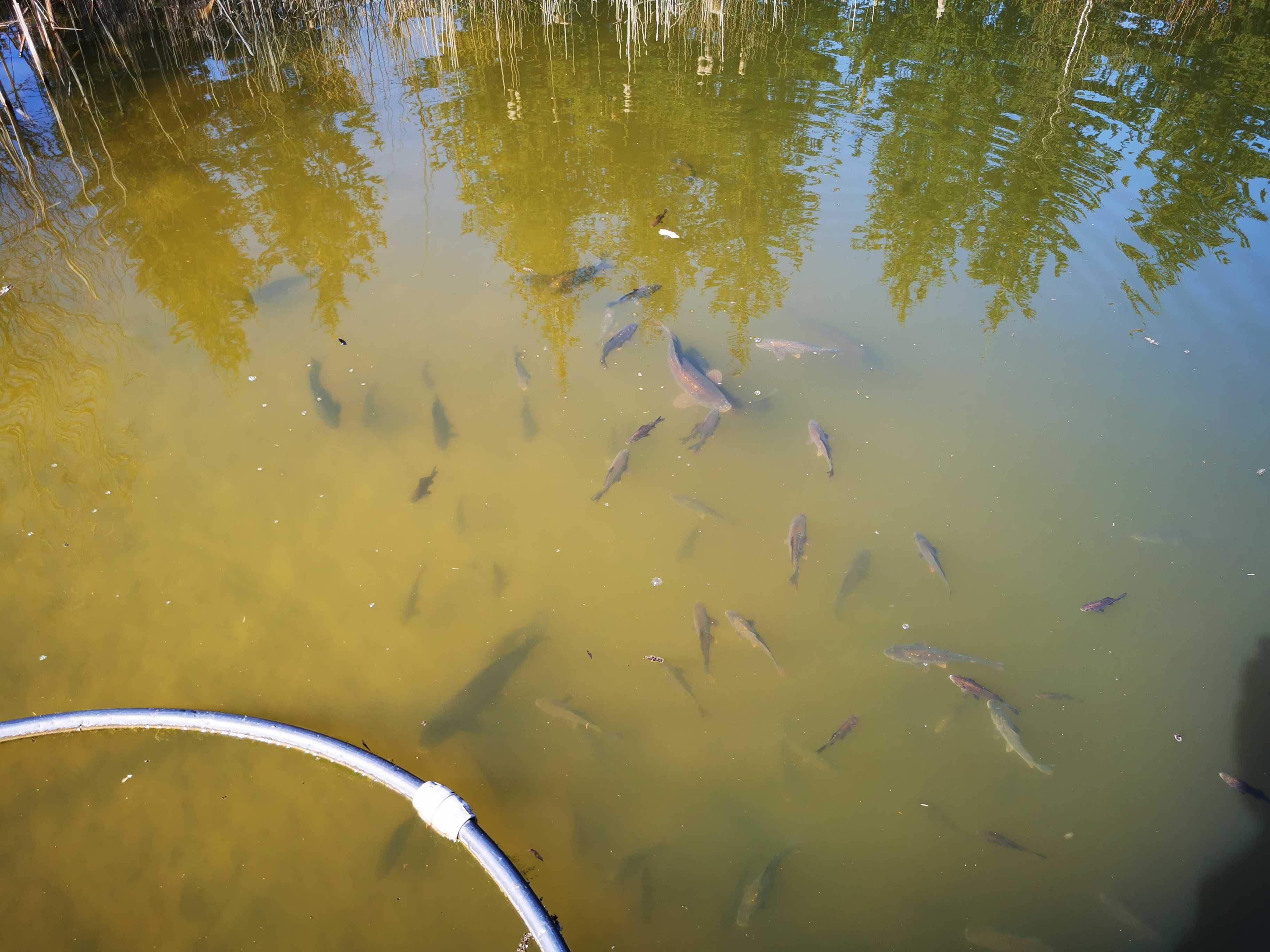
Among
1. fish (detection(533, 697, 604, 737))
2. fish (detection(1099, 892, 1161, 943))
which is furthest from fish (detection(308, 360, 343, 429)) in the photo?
fish (detection(1099, 892, 1161, 943))

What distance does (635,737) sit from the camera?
10.5 feet

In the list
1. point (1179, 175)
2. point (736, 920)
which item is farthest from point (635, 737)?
point (1179, 175)

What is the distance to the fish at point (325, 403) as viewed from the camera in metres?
4.48

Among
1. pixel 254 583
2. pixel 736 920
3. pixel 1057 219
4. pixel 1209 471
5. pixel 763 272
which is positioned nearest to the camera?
pixel 736 920

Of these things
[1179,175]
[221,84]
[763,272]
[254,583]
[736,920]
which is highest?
[221,84]

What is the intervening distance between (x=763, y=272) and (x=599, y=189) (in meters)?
1.98

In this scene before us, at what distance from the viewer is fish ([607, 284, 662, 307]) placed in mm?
5352

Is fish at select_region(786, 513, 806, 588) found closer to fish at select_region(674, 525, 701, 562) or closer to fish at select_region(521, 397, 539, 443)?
fish at select_region(674, 525, 701, 562)

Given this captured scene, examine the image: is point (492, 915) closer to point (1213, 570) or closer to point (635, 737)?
point (635, 737)

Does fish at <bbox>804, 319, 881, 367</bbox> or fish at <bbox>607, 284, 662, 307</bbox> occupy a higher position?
fish at <bbox>607, 284, 662, 307</bbox>

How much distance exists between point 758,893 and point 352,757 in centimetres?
167

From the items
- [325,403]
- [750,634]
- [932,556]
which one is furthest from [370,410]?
[932,556]

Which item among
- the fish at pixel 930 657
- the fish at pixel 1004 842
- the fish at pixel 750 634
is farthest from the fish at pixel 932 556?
the fish at pixel 1004 842

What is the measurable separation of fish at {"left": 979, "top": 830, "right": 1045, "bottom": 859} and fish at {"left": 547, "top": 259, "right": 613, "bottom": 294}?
440 cm
